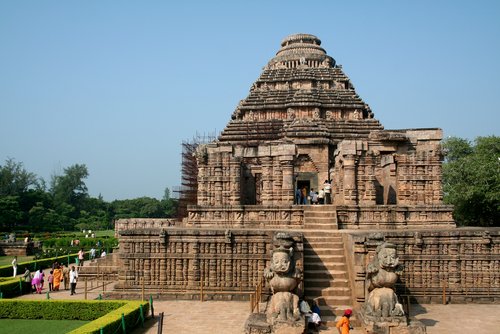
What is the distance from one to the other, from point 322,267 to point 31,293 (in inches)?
407

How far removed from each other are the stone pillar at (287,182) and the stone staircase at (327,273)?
220 cm

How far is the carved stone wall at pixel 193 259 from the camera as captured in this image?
37.6 ft

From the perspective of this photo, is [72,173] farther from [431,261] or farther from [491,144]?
[431,261]

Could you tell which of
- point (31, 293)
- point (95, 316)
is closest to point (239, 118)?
point (31, 293)

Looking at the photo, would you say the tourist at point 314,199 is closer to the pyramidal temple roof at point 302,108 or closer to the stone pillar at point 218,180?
the pyramidal temple roof at point 302,108

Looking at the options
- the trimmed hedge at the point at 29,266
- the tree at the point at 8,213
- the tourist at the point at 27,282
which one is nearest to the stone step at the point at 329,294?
the tourist at the point at 27,282

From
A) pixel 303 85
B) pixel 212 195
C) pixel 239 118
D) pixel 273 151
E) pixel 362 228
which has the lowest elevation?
pixel 362 228

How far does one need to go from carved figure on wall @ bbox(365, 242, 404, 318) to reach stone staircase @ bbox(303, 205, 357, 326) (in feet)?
2.98

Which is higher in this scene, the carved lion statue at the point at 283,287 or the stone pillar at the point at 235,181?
the stone pillar at the point at 235,181

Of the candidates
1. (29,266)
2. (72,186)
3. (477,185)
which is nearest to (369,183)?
(477,185)

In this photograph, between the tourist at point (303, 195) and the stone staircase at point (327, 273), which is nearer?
the stone staircase at point (327, 273)

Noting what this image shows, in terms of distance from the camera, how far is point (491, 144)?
1001 inches

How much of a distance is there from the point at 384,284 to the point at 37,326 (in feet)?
26.1

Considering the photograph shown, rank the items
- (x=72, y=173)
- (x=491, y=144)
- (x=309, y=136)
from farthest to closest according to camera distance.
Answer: (x=72, y=173), (x=491, y=144), (x=309, y=136)
